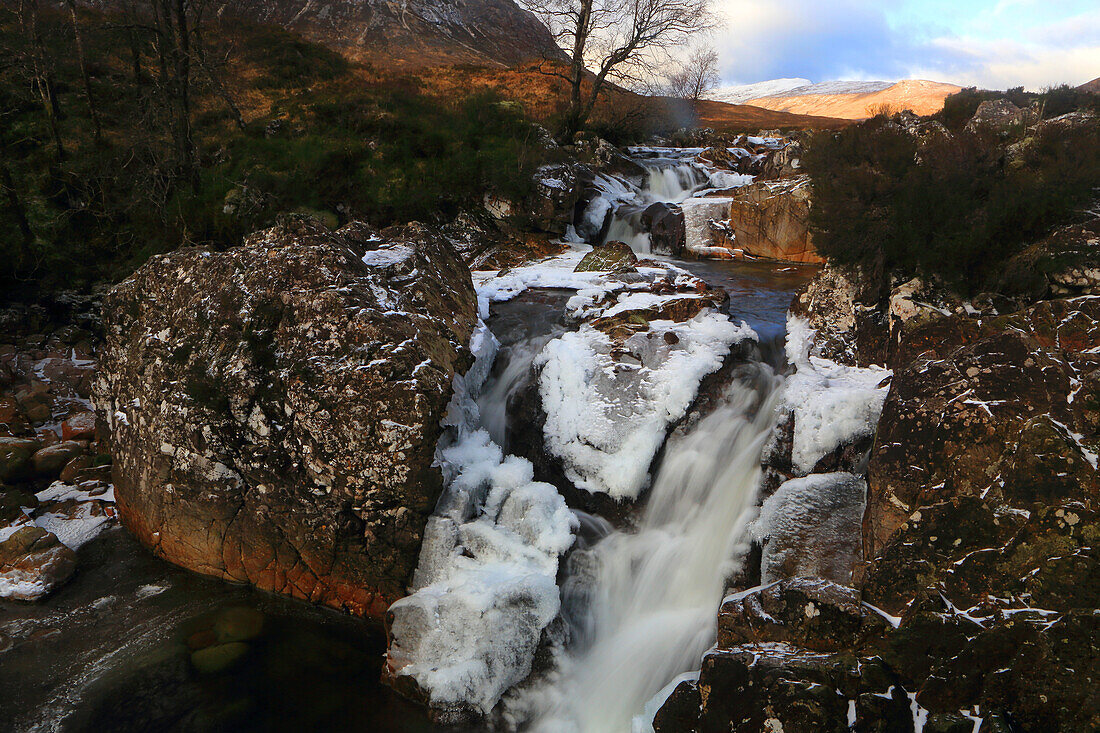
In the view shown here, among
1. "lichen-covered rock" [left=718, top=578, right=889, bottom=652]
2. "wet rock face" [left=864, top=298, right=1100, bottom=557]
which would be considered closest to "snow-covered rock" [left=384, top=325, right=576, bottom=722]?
"lichen-covered rock" [left=718, top=578, right=889, bottom=652]

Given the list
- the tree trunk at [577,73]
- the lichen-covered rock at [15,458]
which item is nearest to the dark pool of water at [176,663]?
the lichen-covered rock at [15,458]

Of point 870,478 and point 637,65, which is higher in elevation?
point 637,65

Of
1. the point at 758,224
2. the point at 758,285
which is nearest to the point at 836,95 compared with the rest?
the point at 758,224

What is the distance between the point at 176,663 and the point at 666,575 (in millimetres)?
4035

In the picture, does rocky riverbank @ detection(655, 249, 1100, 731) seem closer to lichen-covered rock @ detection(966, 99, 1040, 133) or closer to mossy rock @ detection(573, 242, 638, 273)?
lichen-covered rock @ detection(966, 99, 1040, 133)

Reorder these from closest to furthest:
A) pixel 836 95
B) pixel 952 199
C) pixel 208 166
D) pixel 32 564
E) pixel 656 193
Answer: pixel 32 564 < pixel 952 199 < pixel 208 166 < pixel 656 193 < pixel 836 95

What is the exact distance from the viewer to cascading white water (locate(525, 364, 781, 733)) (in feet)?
14.4

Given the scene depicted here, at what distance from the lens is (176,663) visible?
4.57 m

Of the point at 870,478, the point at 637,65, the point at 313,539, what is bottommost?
the point at 313,539

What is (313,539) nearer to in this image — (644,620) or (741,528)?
(644,620)

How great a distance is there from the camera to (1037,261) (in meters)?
4.80

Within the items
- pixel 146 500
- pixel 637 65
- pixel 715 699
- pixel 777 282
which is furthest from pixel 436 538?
pixel 637 65

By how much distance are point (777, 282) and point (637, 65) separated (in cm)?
1162

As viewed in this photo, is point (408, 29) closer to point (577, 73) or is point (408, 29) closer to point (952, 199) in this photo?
point (577, 73)
